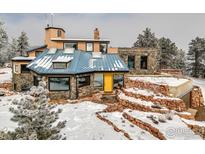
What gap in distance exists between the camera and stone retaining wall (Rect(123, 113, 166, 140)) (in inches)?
294

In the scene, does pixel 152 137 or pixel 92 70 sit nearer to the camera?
pixel 152 137

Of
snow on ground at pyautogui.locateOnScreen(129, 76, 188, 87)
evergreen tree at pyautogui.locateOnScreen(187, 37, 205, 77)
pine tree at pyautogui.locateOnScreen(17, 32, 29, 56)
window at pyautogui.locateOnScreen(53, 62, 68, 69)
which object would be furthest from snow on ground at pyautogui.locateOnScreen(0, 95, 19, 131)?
evergreen tree at pyautogui.locateOnScreen(187, 37, 205, 77)

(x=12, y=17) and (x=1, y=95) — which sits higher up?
(x=12, y=17)

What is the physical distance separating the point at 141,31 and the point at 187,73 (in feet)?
8.96

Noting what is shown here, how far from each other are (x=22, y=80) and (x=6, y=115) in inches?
56.0

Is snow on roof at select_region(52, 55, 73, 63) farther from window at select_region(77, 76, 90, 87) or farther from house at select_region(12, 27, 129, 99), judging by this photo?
window at select_region(77, 76, 90, 87)

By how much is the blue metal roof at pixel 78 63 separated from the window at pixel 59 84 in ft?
0.92

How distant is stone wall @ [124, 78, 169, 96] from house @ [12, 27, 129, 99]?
0.32m

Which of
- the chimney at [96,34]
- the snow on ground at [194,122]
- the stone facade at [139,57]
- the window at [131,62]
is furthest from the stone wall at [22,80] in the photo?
the snow on ground at [194,122]

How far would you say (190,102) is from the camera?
918 cm
